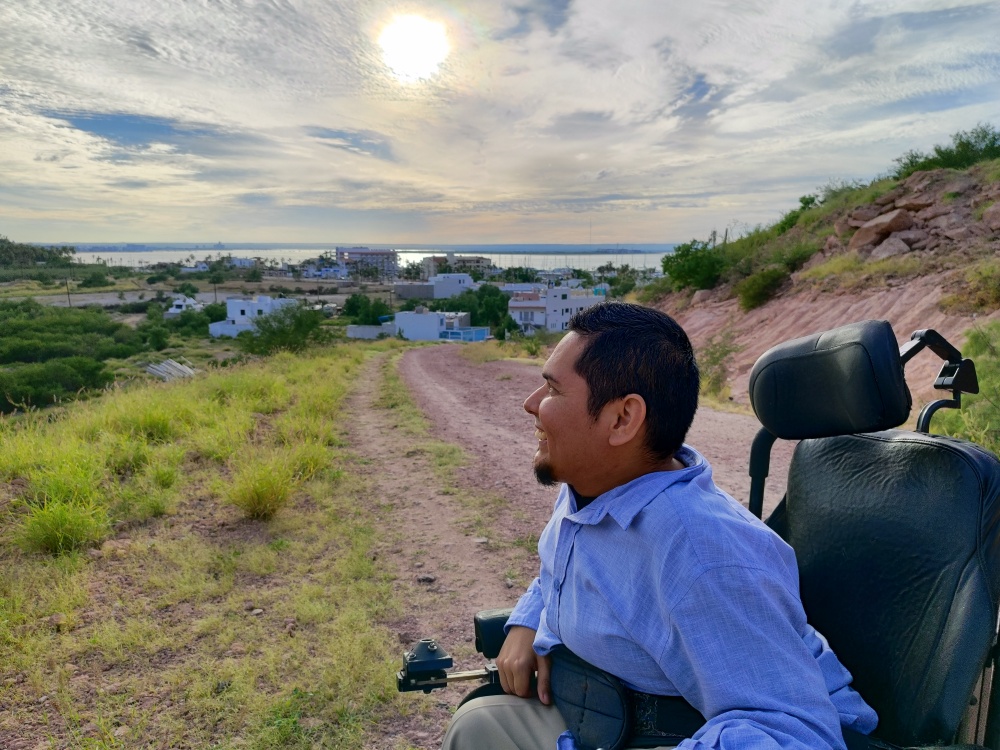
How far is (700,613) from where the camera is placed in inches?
40.8

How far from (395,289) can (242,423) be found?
8246 cm

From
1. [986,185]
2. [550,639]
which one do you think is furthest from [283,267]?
[550,639]

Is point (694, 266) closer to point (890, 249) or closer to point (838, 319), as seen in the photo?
point (890, 249)

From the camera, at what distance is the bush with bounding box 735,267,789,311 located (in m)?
17.3

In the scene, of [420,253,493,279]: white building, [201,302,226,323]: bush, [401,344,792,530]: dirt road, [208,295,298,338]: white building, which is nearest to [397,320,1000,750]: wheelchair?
[401,344,792,530]: dirt road

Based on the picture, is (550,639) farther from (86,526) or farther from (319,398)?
(319,398)

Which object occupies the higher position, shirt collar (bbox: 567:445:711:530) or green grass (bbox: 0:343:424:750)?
shirt collar (bbox: 567:445:711:530)

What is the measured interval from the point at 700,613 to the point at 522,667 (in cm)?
59

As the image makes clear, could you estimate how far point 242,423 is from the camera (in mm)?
7207

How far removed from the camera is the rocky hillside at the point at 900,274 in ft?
35.9

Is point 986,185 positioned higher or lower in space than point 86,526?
higher

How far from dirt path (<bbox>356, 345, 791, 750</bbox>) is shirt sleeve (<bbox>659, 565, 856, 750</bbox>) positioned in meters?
1.81

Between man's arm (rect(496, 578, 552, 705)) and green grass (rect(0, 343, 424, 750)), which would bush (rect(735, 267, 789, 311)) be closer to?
green grass (rect(0, 343, 424, 750))

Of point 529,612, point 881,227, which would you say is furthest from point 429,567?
point 881,227
